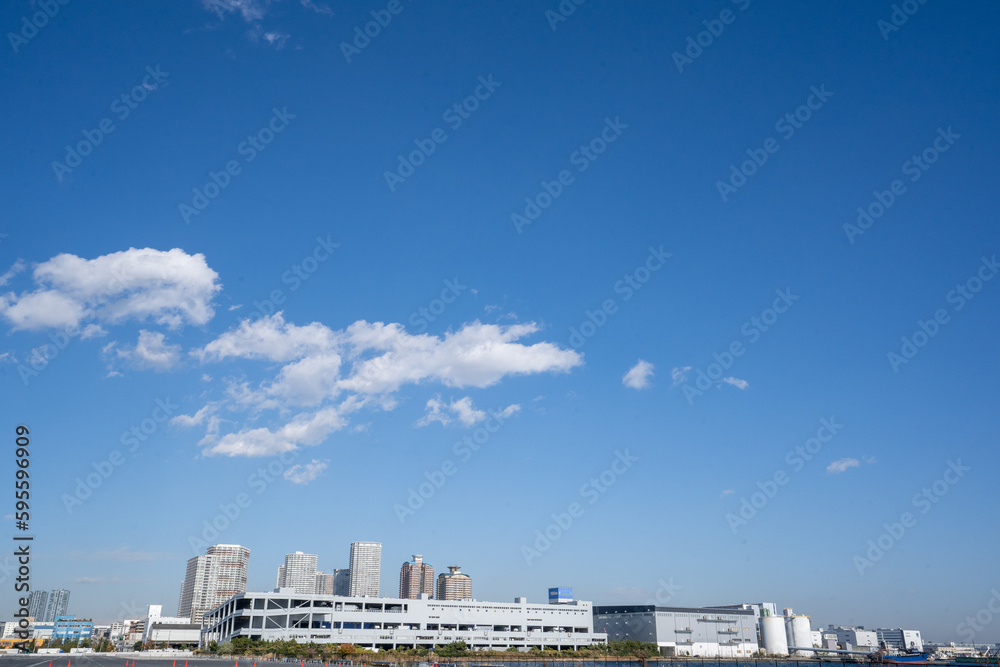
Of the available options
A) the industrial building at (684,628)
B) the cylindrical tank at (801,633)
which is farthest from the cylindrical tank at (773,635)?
the cylindrical tank at (801,633)

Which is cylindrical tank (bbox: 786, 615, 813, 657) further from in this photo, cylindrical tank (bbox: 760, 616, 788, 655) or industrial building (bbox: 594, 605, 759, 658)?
industrial building (bbox: 594, 605, 759, 658)

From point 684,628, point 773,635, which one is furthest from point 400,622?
point 773,635

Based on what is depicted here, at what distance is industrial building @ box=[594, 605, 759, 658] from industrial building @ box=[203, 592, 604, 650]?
1039 centimetres

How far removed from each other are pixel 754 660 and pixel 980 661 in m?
48.1

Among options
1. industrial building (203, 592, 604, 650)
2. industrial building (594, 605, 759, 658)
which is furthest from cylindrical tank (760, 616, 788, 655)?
industrial building (203, 592, 604, 650)

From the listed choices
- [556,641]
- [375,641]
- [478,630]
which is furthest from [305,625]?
[556,641]

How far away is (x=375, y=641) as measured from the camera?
12456 centimetres

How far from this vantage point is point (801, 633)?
16950cm

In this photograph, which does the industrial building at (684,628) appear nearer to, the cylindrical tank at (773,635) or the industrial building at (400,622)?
the cylindrical tank at (773,635)

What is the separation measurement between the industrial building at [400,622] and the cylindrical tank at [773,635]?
40371 mm

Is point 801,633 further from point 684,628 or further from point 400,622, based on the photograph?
point 400,622

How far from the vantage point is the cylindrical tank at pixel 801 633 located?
16762 cm

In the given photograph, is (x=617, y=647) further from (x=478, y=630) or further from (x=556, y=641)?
(x=478, y=630)

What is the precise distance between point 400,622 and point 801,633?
4063 inches
